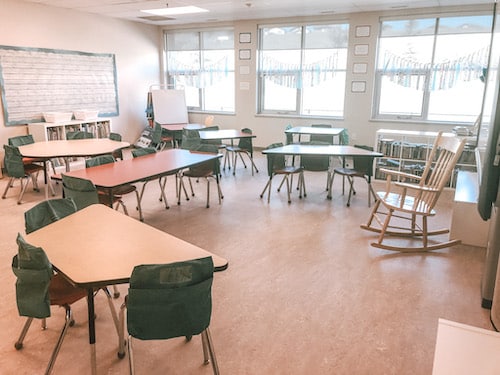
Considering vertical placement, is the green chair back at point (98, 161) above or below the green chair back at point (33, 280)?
above

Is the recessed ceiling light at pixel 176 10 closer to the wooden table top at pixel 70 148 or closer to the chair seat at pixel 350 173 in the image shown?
the wooden table top at pixel 70 148

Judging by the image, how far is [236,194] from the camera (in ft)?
19.1

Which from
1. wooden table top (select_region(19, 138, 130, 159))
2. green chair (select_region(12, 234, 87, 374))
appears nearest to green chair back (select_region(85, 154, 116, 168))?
wooden table top (select_region(19, 138, 130, 159))

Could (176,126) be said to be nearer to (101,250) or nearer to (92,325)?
(101,250)

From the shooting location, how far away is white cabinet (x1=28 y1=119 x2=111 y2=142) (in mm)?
6887

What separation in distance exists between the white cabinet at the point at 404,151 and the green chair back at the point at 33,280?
18.6ft

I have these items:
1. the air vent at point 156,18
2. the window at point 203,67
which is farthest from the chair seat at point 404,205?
the air vent at point 156,18

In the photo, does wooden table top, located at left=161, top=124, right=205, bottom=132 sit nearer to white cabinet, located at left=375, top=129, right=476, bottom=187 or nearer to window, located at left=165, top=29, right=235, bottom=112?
window, located at left=165, top=29, right=235, bottom=112

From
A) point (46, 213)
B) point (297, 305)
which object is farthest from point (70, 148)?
point (297, 305)

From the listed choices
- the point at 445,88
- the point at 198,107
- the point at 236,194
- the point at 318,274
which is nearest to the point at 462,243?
the point at 318,274

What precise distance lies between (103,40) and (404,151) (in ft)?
21.3

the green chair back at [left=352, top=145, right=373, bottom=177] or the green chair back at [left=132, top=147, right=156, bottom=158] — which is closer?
the green chair back at [left=132, top=147, right=156, bottom=158]

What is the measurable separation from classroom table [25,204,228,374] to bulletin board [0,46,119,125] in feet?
17.6

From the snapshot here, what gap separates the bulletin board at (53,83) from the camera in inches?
264
